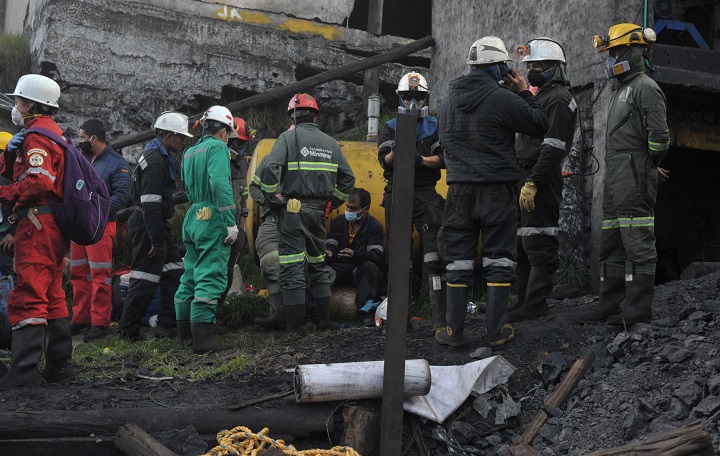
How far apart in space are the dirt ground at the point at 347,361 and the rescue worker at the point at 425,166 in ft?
1.93

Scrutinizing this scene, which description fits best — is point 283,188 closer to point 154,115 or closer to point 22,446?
point 22,446

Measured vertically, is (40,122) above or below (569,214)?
above

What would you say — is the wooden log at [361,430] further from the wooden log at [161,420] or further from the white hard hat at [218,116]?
the white hard hat at [218,116]

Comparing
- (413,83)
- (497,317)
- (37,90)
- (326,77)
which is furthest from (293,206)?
(326,77)

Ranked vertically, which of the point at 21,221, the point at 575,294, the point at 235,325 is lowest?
the point at 235,325

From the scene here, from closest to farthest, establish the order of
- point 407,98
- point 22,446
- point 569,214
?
point 22,446, point 407,98, point 569,214

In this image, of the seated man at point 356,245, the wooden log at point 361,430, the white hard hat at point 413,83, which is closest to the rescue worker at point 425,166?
the white hard hat at point 413,83

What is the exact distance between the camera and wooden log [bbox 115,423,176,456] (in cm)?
454

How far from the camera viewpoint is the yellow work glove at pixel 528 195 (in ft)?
22.2

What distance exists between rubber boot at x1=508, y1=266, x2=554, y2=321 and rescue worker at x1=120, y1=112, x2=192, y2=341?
3.09 m

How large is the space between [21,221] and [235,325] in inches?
136

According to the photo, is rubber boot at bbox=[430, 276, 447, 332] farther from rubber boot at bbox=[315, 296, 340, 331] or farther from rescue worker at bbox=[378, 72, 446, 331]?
rubber boot at bbox=[315, 296, 340, 331]

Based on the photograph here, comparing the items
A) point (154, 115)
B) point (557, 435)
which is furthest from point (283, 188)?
point (154, 115)

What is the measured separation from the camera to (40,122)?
604 cm
